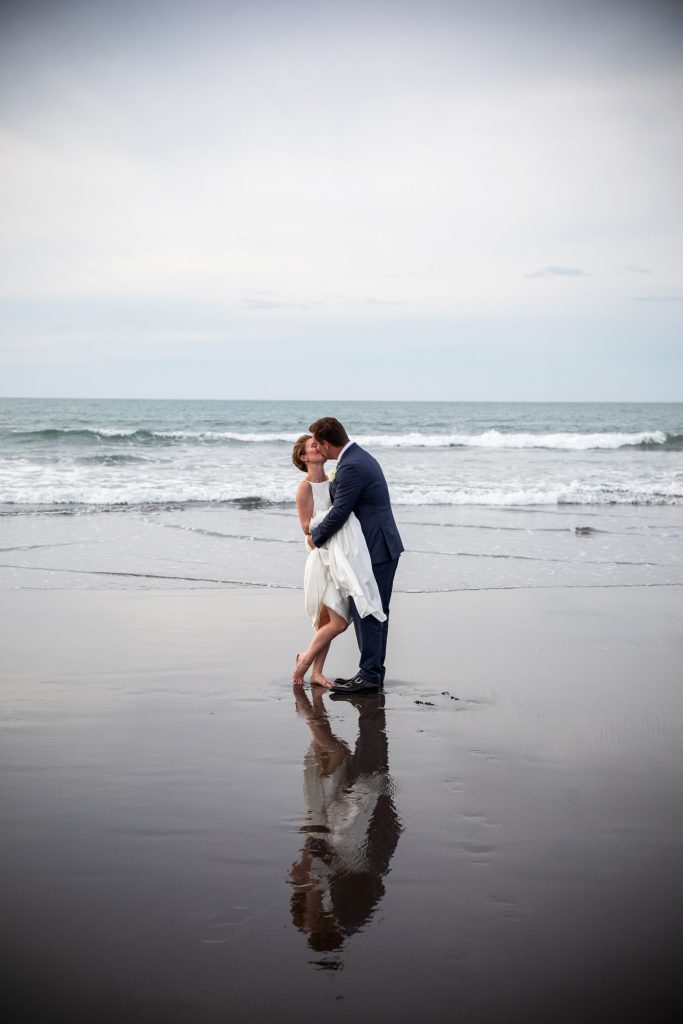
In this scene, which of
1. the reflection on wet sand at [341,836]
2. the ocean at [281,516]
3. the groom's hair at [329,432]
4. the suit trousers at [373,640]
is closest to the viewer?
the reflection on wet sand at [341,836]

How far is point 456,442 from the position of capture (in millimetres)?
38938

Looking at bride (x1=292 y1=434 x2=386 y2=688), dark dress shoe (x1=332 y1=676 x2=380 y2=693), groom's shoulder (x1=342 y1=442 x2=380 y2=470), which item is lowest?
dark dress shoe (x1=332 y1=676 x2=380 y2=693)

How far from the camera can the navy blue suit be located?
548 cm

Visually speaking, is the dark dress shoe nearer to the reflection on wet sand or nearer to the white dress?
the white dress

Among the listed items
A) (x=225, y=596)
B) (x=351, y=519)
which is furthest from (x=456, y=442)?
(x=351, y=519)

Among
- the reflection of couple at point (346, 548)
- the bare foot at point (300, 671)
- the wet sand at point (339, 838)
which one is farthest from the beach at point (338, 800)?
the reflection of couple at point (346, 548)

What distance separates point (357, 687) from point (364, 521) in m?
1.05

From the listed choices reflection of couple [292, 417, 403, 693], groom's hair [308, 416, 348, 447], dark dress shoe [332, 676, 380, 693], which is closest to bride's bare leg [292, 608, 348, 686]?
reflection of couple [292, 417, 403, 693]

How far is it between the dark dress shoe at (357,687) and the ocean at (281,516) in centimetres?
336

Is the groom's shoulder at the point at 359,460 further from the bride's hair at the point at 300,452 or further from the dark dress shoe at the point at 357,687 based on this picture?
the dark dress shoe at the point at 357,687

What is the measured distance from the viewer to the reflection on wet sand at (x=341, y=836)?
2.80m

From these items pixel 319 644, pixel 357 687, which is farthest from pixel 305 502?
pixel 357 687

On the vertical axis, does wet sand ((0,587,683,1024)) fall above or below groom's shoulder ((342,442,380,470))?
below

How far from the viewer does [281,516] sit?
14.5m
